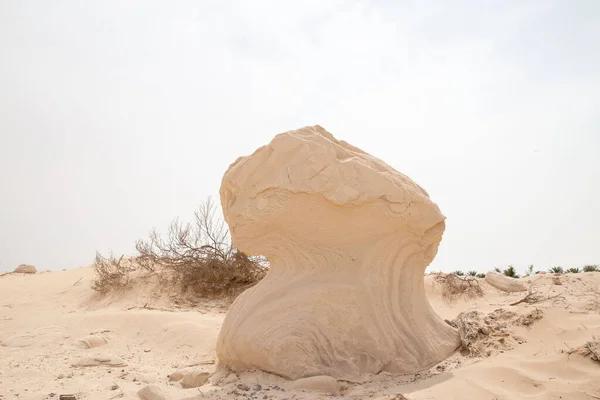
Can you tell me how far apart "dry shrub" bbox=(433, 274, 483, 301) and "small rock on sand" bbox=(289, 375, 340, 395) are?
5.56 m

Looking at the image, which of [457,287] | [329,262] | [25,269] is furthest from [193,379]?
[25,269]

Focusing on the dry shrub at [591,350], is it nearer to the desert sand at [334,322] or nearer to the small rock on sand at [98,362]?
the desert sand at [334,322]

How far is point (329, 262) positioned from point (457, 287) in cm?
525

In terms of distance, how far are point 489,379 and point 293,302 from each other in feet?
5.55

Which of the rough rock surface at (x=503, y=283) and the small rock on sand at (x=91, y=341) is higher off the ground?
the rough rock surface at (x=503, y=283)

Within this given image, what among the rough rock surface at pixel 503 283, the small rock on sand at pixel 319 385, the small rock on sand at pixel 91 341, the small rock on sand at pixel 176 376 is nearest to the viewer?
the small rock on sand at pixel 319 385

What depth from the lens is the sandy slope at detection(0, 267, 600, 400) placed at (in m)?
3.62

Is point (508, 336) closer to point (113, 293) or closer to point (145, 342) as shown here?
point (145, 342)

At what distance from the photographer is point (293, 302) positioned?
442cm

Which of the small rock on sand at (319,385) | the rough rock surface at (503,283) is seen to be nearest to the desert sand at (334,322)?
the small rock on sand at (319,385)

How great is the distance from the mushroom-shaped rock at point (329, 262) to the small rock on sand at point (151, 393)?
0.80 metres

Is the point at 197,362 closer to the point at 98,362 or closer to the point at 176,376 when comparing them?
the point at 176,376

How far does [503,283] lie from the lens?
29.5 feet

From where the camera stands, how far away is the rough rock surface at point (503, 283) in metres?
8.69
